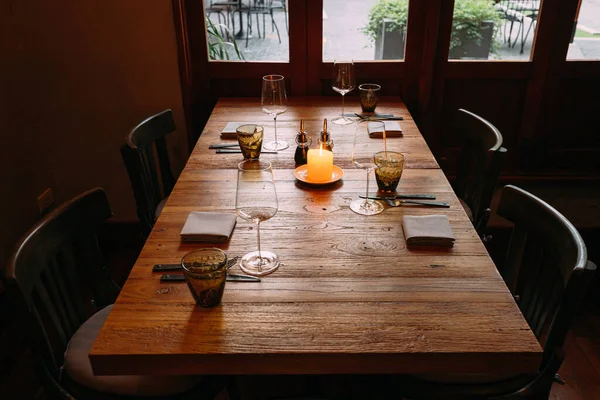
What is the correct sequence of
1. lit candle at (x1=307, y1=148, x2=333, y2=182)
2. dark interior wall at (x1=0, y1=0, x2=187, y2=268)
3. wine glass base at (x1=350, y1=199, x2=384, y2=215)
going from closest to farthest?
wine glass base at (x1=350, y1=199, x2=384, y2=215) → lit candle at (x1=307, y1=148, x2=333, y2=182) → dark interior wall at (x1=0, y1=0, x2=187, y2=268)

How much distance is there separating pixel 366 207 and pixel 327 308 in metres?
0.50

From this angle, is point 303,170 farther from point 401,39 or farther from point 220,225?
point 401,39

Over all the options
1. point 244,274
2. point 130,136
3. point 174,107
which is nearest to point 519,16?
point 174,107

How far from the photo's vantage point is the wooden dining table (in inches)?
42.7

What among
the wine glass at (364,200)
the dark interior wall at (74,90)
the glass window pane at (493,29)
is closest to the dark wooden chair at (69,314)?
the wine glass at (364,200)

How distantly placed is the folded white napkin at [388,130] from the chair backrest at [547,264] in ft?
2.21

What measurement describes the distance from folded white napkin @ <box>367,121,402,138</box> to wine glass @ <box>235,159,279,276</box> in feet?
2.86

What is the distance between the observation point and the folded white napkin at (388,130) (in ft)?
7.06

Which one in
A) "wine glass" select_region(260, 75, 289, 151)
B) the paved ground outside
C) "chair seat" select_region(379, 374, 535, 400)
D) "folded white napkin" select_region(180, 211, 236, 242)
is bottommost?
"chair seat" select_region(379, 374, 535, 400)

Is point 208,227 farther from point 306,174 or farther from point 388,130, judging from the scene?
point 388,130

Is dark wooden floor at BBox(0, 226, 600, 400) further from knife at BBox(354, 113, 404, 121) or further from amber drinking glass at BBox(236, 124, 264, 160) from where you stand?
knife at BBox(354, 113, 404, 121)

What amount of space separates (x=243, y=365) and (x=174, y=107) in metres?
1.86

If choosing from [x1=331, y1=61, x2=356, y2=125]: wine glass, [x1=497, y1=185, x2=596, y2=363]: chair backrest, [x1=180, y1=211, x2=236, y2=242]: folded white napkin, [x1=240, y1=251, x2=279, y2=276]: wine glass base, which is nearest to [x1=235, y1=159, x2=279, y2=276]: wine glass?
[x1=240, y1=251, x2=279, y2=276]: wine glass base

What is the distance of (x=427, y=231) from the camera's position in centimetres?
145
